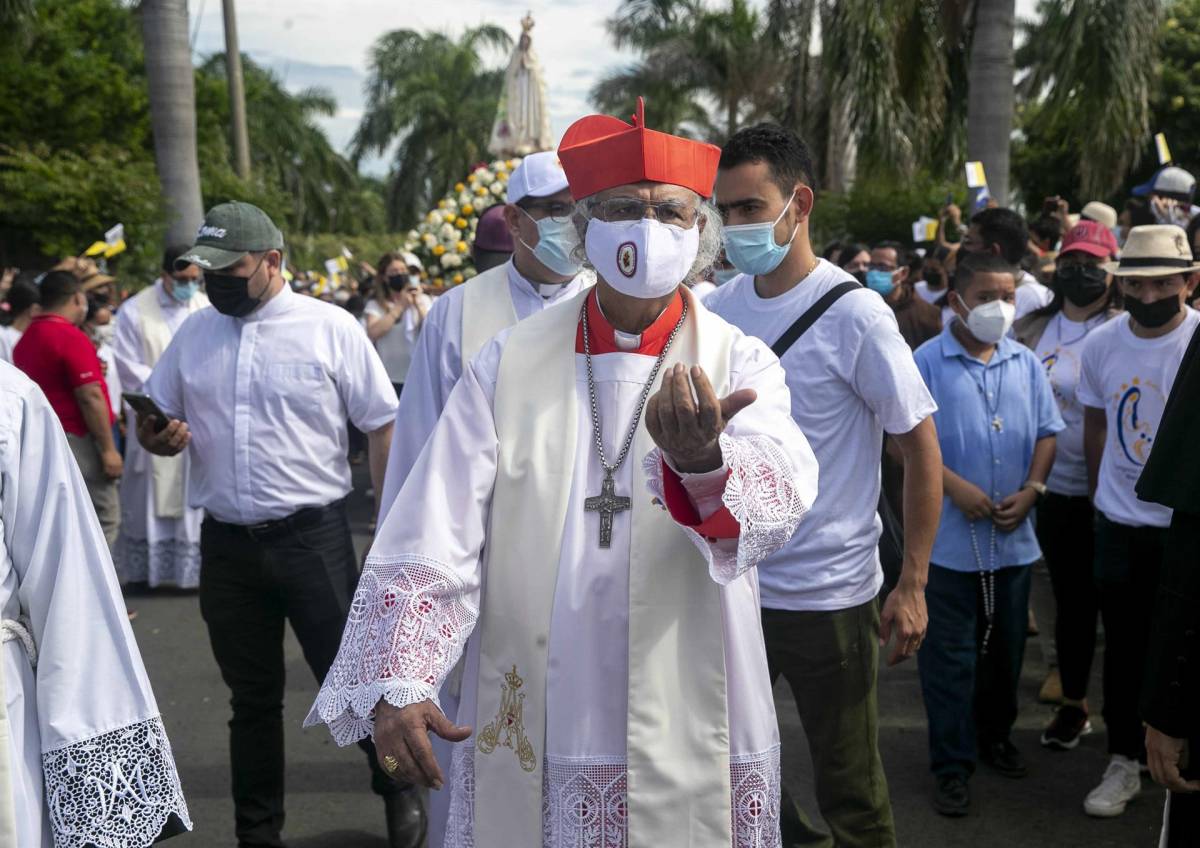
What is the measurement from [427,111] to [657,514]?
41.0m

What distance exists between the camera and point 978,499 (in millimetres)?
4992

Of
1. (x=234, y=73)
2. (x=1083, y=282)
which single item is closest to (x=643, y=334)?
(x=1083, y=282)

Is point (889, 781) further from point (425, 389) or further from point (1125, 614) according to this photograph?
point (425, 389)

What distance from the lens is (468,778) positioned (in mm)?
2693

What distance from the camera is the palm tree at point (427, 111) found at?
41.8 meters

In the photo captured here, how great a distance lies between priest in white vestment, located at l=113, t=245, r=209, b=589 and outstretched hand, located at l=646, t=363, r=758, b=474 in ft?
23.5

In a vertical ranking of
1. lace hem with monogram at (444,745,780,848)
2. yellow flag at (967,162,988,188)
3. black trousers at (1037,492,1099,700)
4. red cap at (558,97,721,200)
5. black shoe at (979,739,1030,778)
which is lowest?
black shoe at (979,739,1030,778)

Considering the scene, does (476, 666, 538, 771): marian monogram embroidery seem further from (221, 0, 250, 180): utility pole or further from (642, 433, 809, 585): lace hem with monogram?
(221, 0, 250, 180): utility pole

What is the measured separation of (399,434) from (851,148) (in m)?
16.0

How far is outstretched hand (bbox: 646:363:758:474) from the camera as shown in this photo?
7.18ft

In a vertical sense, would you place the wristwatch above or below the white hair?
below

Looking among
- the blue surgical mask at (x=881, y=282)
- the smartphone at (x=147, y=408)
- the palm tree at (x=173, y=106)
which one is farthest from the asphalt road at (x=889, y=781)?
the palm tree at (x=173, y=106)

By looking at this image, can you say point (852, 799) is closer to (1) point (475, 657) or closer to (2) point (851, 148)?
(1) point (475, 657)

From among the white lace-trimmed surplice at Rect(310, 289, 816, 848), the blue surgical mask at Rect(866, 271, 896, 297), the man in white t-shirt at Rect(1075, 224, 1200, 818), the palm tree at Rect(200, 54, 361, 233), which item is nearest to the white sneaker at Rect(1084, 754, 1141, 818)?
the man in white t-shirt at Rect(1075, 224, 1200, 818)
